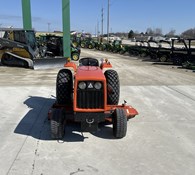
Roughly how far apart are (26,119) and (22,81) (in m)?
5.20

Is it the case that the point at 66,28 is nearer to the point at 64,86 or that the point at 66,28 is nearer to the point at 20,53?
the point at 20,53

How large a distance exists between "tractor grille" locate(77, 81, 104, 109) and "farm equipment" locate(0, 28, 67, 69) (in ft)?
34.9

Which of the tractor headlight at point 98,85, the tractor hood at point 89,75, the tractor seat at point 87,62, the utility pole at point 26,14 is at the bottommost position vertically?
the tractor headlight at point 98,85

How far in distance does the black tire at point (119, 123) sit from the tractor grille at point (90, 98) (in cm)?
35

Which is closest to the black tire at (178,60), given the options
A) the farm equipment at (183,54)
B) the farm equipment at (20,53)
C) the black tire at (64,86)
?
the farm equipment at (183,54)

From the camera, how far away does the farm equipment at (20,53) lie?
1508 cm

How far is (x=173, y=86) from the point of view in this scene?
10.3 meters

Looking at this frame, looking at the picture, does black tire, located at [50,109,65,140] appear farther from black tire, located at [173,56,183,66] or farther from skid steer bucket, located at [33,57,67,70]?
black tire, located at [173,56,183,66]

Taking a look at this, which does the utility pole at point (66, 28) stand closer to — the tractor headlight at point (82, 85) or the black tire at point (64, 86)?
the black tire at point (64, 86)

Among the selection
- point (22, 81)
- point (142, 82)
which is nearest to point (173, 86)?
point (142, 82)

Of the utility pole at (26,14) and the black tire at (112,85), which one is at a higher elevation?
the utility pole at (26,14)

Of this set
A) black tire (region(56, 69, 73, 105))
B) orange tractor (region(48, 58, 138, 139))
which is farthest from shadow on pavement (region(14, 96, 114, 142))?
black tire (region(56, 69, 73, 105))

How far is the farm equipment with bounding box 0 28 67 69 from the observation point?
15.1 m

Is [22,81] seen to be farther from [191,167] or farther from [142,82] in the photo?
[191,167]
